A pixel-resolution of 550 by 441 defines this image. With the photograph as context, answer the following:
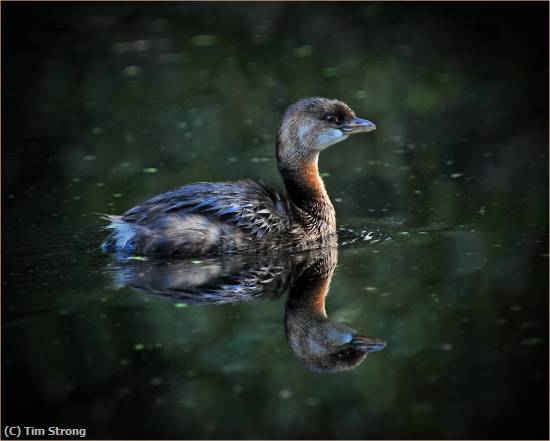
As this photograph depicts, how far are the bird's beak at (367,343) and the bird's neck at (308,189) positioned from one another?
2069 mm

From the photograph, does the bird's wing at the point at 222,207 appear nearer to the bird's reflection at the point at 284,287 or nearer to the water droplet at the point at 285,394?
the bird's reflection at the point at 284,287

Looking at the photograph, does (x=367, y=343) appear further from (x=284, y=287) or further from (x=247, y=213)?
(x=247, y=213)

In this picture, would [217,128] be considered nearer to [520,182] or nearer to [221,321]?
[520,182]

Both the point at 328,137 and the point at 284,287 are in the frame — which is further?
the point at 328,137

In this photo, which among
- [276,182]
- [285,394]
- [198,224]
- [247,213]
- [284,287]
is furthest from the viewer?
[276,182]

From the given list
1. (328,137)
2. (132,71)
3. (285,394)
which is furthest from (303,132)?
(132,71)

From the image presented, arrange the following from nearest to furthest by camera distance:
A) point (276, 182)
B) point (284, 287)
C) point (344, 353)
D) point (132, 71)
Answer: point (344, 353), point (284, 287), point (276, 182), point (132, 71)

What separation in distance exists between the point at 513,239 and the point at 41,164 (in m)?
5.14

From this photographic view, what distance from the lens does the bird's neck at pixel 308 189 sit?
8680mm

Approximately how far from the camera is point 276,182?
33.2 feet

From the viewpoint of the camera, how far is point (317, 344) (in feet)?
22.1

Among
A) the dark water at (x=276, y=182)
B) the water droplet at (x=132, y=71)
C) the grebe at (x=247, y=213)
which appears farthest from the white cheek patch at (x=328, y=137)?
the water droplet at (x=132, y=71)

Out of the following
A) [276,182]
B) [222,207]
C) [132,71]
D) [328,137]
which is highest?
[328,137]

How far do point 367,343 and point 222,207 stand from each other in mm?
1937
